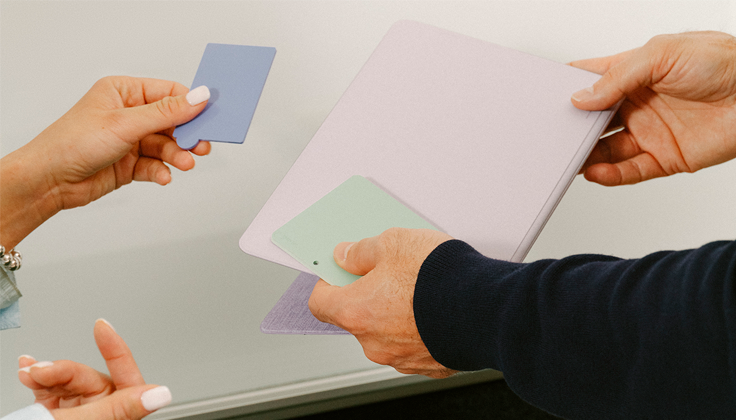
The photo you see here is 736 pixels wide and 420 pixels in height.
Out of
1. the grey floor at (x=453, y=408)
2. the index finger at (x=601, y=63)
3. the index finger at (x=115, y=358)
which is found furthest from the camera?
the grey floor at (x=453, y=408)

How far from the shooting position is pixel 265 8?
0.81 meters

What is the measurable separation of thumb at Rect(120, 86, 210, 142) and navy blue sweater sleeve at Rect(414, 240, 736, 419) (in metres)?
0.34

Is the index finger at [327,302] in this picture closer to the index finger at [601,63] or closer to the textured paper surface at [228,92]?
the textured paper surface at [228,92]

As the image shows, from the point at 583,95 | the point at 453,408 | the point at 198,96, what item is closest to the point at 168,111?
the point at 198,96

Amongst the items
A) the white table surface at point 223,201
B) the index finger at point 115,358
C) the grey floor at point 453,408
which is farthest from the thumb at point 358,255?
the grey floor at point 453,408

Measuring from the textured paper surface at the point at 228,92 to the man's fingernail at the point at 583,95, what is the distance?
37cm

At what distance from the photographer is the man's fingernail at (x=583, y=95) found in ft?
1.70

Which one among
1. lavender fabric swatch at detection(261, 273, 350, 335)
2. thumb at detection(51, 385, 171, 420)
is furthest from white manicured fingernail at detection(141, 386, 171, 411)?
lavender fabric swatch at detection(261, 273, 350, 335)

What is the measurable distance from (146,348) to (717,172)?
1008 millimetres

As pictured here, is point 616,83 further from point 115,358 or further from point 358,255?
point 115,358

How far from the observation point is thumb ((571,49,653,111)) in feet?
1.71

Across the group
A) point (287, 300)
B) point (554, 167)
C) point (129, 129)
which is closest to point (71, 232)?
point (129, 129)

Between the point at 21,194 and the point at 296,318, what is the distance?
385mm

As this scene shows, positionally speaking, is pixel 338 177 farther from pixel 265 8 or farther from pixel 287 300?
pixel 265 8
